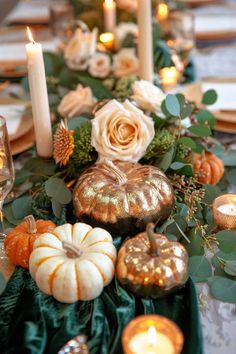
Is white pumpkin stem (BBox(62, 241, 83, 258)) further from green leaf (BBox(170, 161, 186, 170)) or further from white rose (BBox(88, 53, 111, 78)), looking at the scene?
white rose (BBox(88, 53, 111, 78))

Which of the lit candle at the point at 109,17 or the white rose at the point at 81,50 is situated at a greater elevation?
the lit candle at the point at 109,17

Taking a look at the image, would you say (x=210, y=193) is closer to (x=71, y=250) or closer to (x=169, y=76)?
(x=71, y=250)

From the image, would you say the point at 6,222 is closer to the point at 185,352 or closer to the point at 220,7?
the point at 185,352

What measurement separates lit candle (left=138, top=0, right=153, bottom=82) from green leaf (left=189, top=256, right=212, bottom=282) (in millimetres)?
647

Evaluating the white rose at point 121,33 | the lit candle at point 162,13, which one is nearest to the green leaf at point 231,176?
the white rose at point 121,33

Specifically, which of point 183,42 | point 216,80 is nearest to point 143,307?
point 216,80

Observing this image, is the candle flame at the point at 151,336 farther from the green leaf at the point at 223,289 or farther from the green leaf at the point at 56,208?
the green leaf at the point at 56,208

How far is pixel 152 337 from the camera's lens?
0.76 metres

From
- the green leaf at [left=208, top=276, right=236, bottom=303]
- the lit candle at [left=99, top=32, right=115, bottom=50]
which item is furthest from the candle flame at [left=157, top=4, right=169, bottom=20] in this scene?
the green leaf at [left=208, top=276, right=236, bottom=303]

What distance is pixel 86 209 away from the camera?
Result: 1.07 meters

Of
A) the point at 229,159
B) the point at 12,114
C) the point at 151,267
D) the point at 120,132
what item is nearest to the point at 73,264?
the point at 151,267

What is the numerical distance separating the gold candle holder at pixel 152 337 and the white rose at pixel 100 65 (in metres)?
1.15

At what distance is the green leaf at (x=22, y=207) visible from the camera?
3.90 ft

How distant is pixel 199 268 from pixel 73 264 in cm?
23
